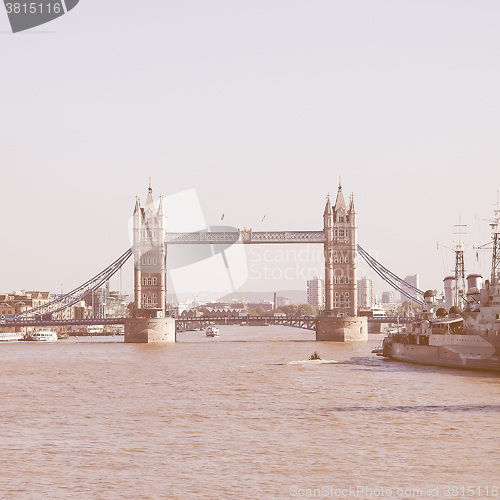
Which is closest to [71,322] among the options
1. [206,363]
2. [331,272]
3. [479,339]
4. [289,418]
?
[331,272]

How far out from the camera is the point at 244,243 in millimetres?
123438

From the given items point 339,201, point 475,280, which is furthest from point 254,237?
point 475,280

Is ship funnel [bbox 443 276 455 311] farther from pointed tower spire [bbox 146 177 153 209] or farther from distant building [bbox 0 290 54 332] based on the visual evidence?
distant building [bbox 0 290 54 332]

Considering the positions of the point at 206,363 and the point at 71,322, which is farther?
the point at 71,322

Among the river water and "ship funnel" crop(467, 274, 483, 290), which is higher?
"ship funnel" crop(467, 274, 483, 290)

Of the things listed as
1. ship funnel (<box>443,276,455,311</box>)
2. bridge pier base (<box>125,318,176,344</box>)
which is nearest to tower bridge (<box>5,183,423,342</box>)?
bridge pier base (<box>125,318,176,344</box>)

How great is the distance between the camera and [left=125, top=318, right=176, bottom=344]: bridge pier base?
117312 millimetres

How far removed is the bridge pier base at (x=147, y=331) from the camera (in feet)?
385

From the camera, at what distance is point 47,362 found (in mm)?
75688

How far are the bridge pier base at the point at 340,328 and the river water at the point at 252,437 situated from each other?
6281 cm

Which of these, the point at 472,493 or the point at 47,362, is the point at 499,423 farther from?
the point at 47,362

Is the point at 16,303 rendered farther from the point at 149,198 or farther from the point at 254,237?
the point at 254,237

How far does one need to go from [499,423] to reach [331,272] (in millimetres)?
91552

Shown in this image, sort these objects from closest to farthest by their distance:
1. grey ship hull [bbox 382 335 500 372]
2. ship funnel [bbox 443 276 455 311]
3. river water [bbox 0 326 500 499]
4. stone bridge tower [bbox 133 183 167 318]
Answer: river water [bbox 0 326 500 499] → grey ship hull [bbox 382 335 500 372] → ship funnel [bbox 443 276 455 311] → stone bridge tower [bbox 133 183 167 318]
